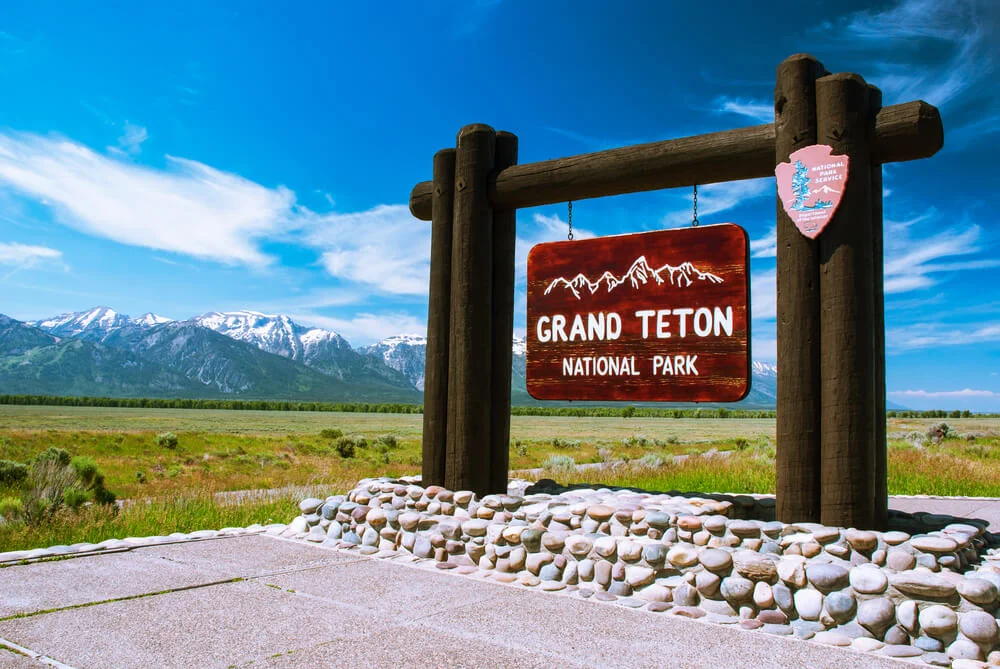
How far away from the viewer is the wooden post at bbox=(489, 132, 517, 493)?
7688mm

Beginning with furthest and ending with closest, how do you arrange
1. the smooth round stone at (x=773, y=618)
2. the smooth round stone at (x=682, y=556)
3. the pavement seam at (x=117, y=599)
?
the smooth round stone at (x=682, y=556), the smooth round stone at (x=773, y=618), the pavement seam at (x=117, y=599)

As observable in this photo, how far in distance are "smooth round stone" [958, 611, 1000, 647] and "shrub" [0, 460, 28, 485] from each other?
723 inches

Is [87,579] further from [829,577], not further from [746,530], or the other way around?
[829,577]

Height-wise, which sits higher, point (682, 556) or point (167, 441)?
point (682, 556)

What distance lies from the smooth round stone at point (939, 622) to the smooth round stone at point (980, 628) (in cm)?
6

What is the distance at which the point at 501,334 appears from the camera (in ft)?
25.3

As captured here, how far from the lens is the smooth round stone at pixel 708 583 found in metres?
5.30

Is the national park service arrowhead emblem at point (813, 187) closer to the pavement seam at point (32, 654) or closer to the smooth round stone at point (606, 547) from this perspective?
the smooth round stone at point (606, 547)

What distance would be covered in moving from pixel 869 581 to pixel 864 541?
0.51 metres

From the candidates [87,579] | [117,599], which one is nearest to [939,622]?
[117,599]

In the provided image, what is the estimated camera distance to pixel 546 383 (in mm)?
7496

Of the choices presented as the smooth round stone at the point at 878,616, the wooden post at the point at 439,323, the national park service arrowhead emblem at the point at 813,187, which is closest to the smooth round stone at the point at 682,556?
the smooth round stone at the point at 878,616

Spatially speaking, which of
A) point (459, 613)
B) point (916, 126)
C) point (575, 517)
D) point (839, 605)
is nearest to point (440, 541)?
point (575, 517)

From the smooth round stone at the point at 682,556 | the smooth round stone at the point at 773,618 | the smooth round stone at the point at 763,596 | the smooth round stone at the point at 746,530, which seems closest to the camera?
the smooth round stone at the point at 773,618
